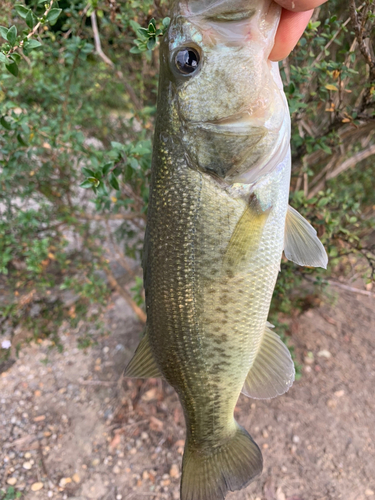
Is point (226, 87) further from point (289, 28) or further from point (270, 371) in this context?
point (270, 371)

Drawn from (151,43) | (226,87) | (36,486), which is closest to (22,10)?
(151,43)

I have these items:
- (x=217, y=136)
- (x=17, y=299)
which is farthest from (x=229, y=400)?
(x=17, y=299)

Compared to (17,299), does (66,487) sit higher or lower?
lower

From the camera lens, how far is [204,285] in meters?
1.16

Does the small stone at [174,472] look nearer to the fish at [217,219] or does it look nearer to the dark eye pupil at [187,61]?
the fish at [217,219]

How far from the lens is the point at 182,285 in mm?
1176

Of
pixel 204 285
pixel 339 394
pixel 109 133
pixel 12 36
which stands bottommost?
pixel 339 394

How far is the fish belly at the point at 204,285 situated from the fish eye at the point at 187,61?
0.32 metres

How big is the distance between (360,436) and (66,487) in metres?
2.10

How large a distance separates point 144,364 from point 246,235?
75cm

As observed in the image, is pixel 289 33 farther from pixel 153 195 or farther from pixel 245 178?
pixel 153 195

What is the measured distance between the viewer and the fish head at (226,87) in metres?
0.96

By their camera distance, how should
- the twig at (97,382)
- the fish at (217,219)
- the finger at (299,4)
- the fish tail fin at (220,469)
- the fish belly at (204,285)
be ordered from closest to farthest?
1. the finger at (299,4)
2. the fish at (217,219)
3. the fish belly at (204,285)
4. the fish tail fin at (220,469)
5. the twig at (97,382)

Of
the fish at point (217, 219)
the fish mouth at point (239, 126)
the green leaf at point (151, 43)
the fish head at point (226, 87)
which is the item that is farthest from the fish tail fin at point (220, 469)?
the green leaf at point (151, 43)
